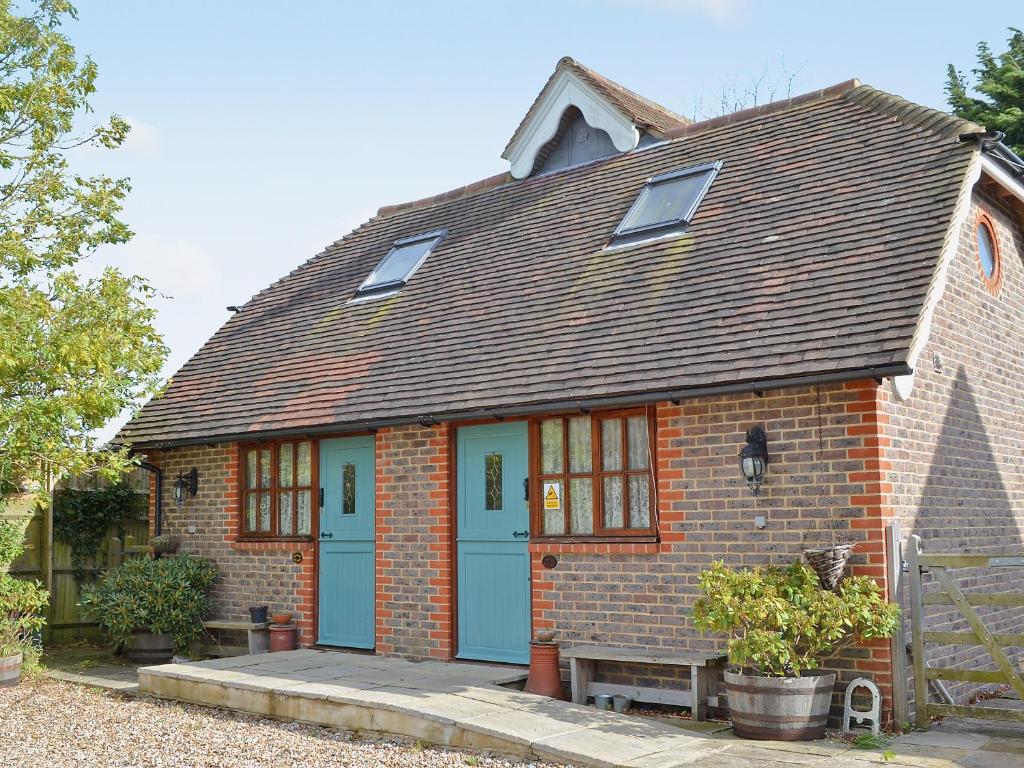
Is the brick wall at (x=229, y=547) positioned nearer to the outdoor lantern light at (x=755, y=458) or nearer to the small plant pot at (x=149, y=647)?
the small plant pot at (x=149, y=647)

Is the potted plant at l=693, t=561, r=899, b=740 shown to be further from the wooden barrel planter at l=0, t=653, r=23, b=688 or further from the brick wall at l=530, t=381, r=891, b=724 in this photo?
the wooden barrel planter at l=0, t=653, r=23, b=688

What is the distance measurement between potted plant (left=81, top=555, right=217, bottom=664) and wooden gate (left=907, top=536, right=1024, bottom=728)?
825cm

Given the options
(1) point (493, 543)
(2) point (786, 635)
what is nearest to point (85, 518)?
(1) point (493, 543)

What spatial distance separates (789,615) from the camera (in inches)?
289

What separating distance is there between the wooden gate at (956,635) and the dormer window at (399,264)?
7673mm

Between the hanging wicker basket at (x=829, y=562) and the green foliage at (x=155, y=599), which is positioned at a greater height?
the hanging wicker basket at (x=829, y=562)

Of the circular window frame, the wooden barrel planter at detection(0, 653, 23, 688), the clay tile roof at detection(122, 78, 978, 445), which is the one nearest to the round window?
the circular window frame

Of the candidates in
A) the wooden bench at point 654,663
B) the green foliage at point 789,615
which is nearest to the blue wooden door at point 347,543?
the wooden bench at point 654,663

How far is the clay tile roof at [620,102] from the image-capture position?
1344 cm

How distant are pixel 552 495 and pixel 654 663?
1982 millimetres

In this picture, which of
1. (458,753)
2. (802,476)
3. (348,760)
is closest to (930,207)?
(802,476)

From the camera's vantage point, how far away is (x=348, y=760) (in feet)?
24.1

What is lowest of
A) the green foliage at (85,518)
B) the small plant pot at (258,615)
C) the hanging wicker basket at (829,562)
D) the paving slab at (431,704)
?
the paving slab at (431,704)

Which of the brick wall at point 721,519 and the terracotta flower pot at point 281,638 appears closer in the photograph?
the brick wall at point 721,519
